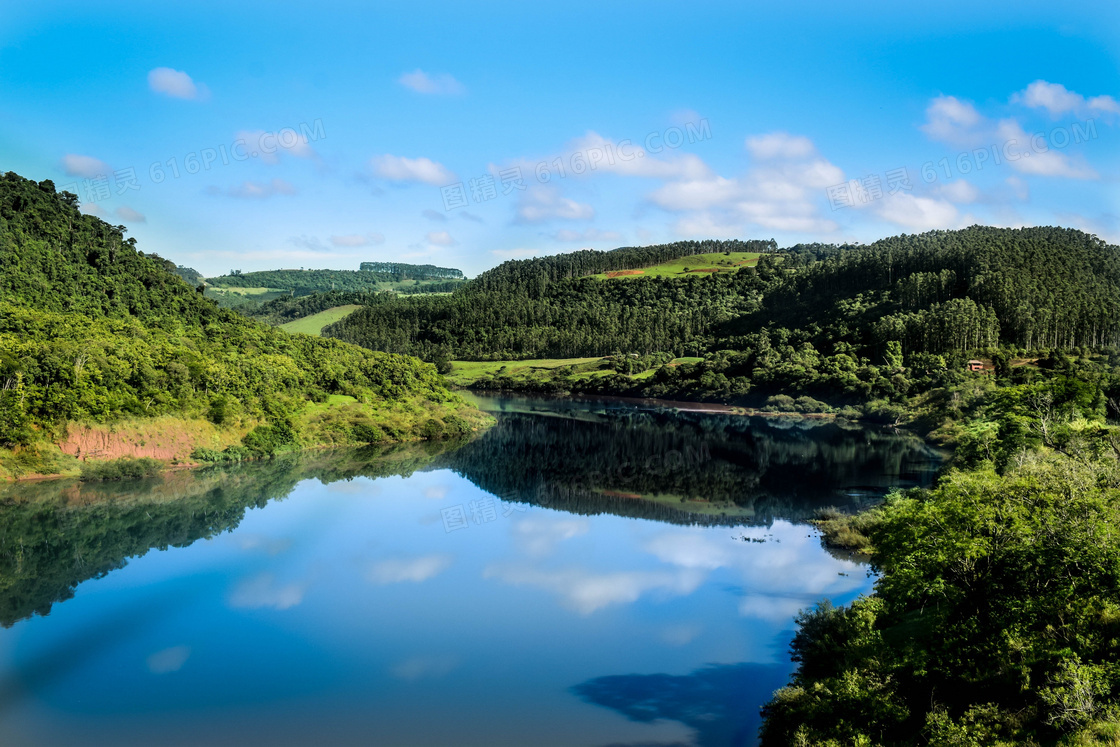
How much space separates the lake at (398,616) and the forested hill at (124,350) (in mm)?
6686

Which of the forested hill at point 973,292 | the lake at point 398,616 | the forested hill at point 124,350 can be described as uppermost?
the forested hill at point 973,292

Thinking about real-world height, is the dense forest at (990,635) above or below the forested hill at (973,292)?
below

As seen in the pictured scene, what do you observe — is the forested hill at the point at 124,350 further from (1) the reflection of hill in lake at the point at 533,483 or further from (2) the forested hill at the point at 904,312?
(2) the forested hill at the point at 904,312

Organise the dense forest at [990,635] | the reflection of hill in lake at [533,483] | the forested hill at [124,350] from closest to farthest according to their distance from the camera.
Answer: the dense forest at [990,635] → the reflection of hill in lake at [533,483] → the forested hill at [124,350]

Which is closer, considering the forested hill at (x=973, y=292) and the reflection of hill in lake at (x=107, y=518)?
the reflection of hill in lake at (x=107, y=518)

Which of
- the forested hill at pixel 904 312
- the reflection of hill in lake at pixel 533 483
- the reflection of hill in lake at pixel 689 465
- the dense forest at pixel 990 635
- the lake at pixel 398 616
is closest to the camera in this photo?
the dense forest at pixel 990 635

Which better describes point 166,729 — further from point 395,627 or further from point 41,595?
point 41,595

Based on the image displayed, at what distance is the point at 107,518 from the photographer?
151ft

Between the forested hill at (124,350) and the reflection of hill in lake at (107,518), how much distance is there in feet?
20.1

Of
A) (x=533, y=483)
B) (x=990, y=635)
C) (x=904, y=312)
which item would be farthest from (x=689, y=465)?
(x=904, y=312)

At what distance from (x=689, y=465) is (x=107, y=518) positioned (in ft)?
163

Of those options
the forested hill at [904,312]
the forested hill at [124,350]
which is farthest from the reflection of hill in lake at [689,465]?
the forested hill at [904,312]

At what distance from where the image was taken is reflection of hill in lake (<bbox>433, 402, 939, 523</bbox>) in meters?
58.7

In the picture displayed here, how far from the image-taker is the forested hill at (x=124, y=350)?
54.7 meters
